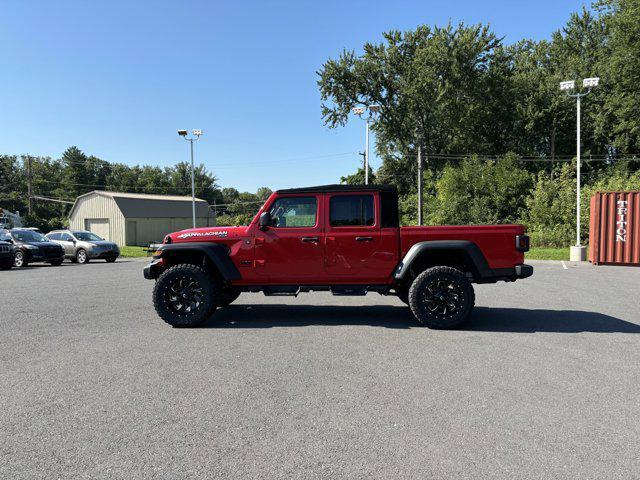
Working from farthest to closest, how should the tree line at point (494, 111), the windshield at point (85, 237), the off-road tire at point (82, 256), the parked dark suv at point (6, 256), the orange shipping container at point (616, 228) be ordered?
the tree line at point (494, 111) → the windshield at point (85, 237) → the off-road tire at point (82, 256) → the parked dark suv at point (6, 256) → the orange shipping container at point (616, 228)

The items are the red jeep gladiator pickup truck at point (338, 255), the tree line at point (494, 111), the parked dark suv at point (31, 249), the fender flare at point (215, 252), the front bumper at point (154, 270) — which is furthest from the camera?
the tree line at point (494, 111)

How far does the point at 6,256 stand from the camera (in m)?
18.5

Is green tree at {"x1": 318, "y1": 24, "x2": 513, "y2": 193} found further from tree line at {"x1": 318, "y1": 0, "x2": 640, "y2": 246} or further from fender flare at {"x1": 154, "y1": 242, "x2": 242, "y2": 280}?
fender flare at {"x1": 154, "y1": 242, "x2": 242, "y2": 280}

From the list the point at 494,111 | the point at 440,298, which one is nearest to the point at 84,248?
the point at 440,298

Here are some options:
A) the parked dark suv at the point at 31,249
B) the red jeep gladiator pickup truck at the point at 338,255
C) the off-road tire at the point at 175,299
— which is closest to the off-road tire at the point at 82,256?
the parked dark suv at the point at 31,249

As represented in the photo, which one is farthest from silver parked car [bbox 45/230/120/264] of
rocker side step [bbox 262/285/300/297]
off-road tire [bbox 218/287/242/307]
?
rocker side step [bbox 262/285/300/297]

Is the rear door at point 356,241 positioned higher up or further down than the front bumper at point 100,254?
higher up

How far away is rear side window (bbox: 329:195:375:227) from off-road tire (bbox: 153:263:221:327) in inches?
83.9

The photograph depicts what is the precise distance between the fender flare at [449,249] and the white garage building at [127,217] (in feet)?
129

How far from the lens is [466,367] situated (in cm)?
491

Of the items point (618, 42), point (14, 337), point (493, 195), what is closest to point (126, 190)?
point (493, 195)

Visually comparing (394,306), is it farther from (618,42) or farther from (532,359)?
(618,42)

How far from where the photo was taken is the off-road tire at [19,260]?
19797 mm

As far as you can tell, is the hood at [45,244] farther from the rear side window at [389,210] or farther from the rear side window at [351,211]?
the rear side window at [389,210]
